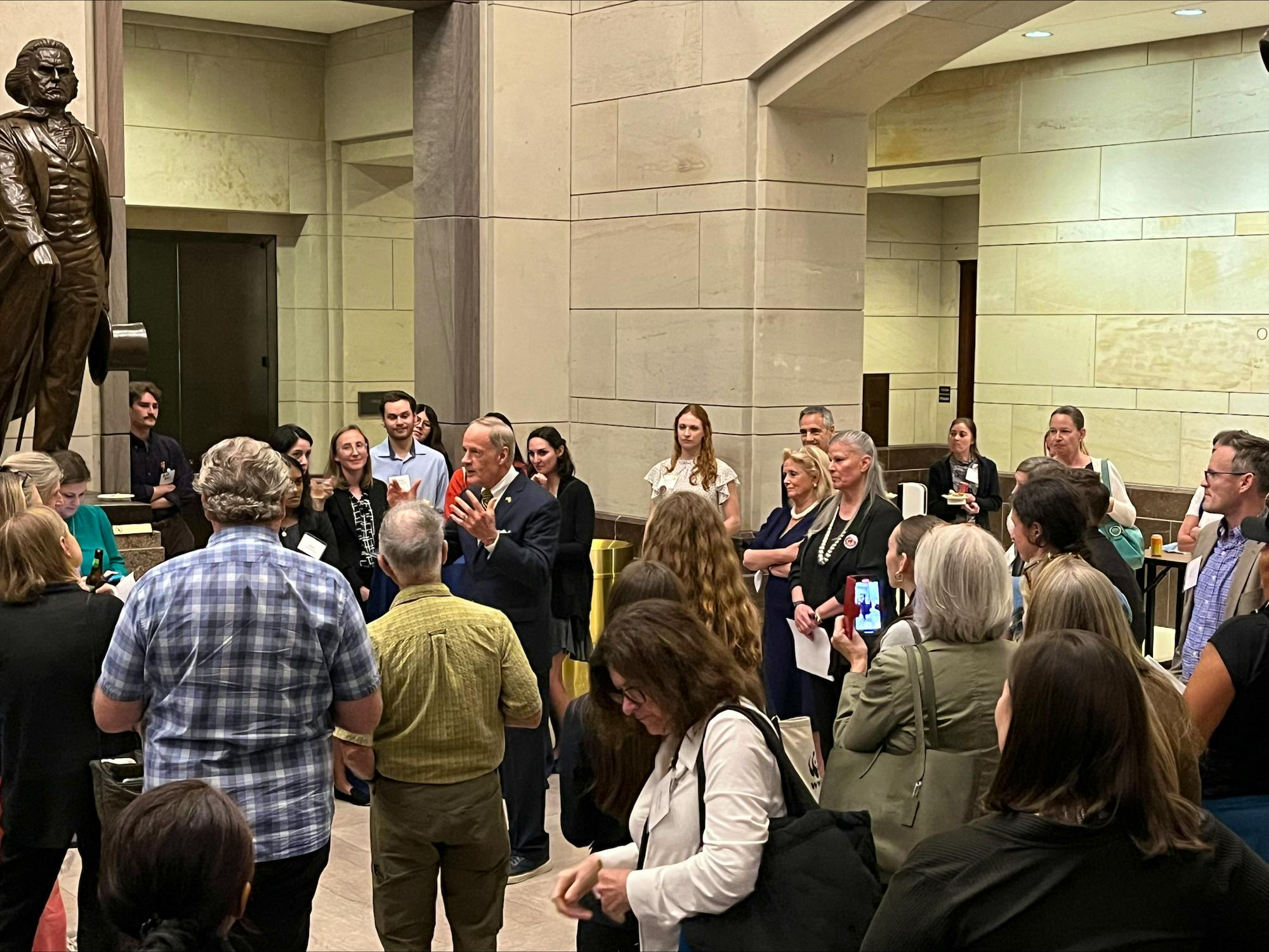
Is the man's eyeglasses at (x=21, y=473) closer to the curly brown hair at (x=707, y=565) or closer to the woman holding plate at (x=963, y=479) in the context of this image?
the curly brown hair at (x=707, y=565)

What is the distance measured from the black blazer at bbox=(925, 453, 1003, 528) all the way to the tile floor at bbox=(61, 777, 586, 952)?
4.51 m

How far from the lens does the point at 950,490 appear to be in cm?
973

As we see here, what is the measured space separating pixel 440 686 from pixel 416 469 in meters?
3.90

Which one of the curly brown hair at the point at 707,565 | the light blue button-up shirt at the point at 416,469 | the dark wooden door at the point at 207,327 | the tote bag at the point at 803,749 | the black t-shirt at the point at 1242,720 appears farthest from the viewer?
the dark wooden door at the point at 207,327

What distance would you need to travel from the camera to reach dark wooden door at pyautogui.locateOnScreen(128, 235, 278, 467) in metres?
12.3

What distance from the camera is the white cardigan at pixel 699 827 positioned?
2.53 metres

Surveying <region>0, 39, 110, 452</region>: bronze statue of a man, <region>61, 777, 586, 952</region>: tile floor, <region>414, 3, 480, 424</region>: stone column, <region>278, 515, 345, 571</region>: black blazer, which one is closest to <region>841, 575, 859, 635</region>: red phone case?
<region>61, 777, 586, 952</region>: tile floor

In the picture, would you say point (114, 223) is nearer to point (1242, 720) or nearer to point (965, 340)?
point (1242, 720)

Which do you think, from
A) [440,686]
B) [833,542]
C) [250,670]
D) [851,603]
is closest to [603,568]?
[833,542]

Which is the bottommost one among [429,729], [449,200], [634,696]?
[429,729]

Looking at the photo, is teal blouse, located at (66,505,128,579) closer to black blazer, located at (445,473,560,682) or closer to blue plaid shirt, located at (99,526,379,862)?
black blazer, located at (445,473,560,682)

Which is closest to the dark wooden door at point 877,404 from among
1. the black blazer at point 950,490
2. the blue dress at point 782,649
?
the black blazer at point 950,490

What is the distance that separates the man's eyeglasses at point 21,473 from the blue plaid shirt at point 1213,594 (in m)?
3.79

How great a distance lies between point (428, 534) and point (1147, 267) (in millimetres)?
8923
